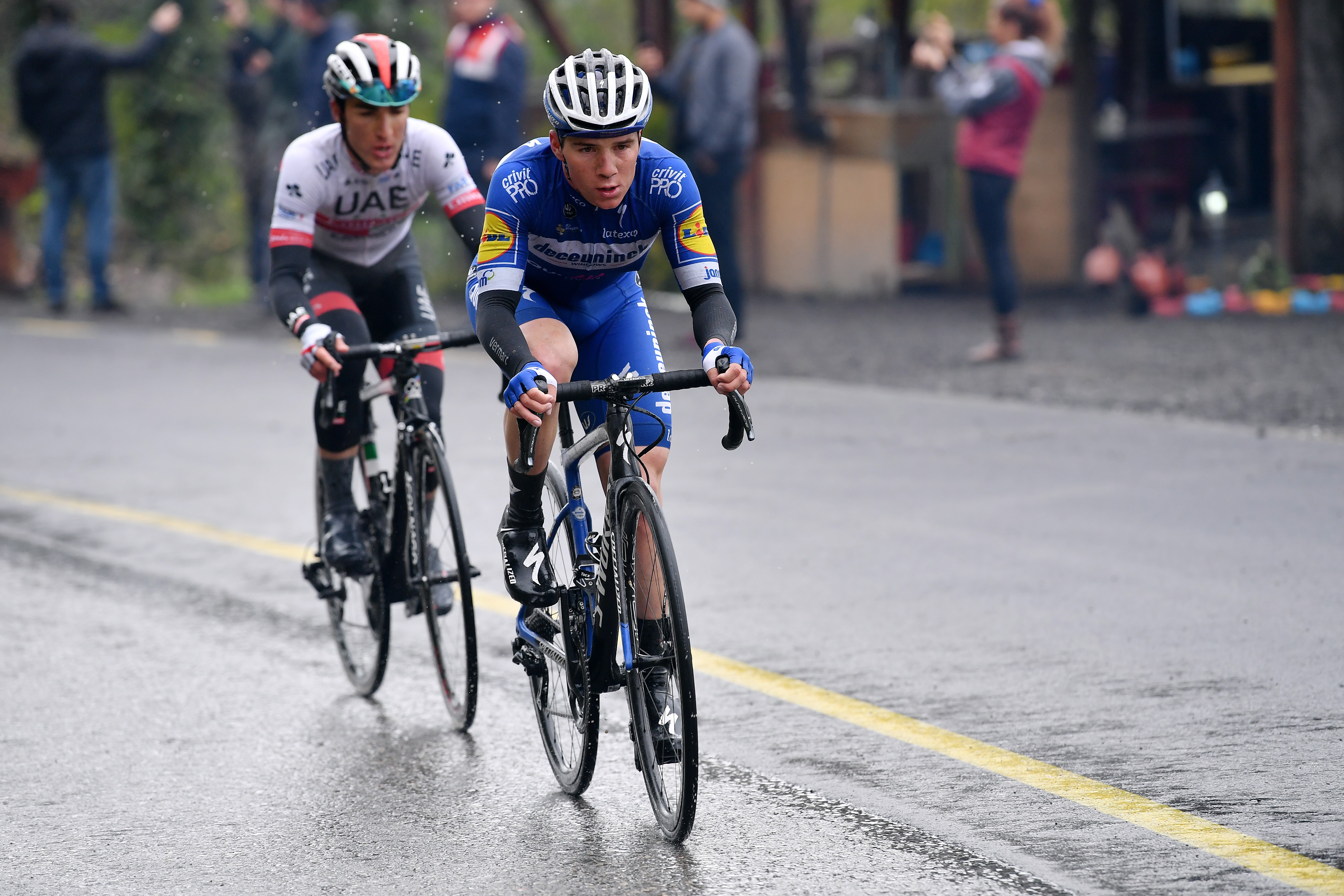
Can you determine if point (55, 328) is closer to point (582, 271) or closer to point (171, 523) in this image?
point (171, 523)

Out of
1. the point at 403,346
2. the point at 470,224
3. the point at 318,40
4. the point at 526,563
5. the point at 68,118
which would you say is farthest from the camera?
the point at 68,118

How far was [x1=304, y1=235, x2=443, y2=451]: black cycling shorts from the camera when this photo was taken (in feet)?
19.3

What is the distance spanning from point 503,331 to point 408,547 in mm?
1380

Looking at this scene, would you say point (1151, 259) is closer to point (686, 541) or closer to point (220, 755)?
point (686, 541)

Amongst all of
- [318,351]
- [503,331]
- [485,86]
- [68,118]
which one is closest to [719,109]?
[485,86]

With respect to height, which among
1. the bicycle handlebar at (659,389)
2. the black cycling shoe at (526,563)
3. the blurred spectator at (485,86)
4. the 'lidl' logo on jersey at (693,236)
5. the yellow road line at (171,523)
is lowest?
the yellow road line at (171,523)

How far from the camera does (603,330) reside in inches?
193

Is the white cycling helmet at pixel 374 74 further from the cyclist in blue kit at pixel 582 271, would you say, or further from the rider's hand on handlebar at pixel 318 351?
the cyclist in blue kit at pixel 582 271

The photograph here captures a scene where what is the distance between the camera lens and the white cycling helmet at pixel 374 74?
5.55m

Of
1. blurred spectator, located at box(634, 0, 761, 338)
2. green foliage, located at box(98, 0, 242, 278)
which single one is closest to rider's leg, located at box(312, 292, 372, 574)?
blurred spectator, located at box(634, 0, 761, 338)

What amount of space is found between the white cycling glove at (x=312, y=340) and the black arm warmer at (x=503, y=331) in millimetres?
809

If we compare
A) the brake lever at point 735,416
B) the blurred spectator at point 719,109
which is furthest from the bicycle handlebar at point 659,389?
the blurred spectator at point 719,109

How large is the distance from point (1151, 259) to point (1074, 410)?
16.2 ft

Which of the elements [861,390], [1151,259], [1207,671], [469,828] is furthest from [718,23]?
[469,828]
